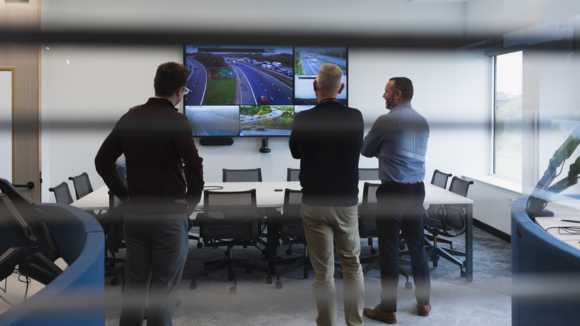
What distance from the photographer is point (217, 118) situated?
17.2 ft

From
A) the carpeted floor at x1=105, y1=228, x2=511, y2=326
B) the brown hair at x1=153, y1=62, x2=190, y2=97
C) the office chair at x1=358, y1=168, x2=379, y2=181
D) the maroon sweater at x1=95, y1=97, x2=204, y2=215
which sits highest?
the brown hair at x1=153, y1=62, x2=190, y2=97

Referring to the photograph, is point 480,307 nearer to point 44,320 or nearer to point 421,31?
point 44,320

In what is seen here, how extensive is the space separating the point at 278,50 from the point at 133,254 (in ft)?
→ 6.85

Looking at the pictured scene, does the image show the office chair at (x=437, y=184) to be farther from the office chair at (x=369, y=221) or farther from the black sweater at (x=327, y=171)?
the black sweater at (x=327, y=171)

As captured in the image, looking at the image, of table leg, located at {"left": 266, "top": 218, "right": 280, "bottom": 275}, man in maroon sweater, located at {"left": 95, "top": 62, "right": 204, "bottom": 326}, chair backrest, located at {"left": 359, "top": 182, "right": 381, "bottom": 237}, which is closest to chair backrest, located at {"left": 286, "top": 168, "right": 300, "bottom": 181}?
table leg, located at {"left": 266, "top": 218, "right": 280, "bottom": 275}

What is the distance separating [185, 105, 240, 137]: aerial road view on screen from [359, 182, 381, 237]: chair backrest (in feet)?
6.18

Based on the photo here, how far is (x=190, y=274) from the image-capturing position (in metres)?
3.80

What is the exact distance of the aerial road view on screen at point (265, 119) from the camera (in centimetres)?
510

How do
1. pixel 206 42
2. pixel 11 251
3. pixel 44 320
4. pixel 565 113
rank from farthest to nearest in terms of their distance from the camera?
pixel 11 251, pixel 44 320, pixel 565 113, pixel 206 42

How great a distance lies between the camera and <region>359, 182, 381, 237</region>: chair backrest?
3.42m

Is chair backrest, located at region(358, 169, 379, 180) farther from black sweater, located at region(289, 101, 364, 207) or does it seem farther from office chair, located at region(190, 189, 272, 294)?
black sweater, located at region(289, 101, 364, 207)

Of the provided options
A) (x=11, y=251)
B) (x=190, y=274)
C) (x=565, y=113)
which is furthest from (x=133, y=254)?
(x=565, y=113)

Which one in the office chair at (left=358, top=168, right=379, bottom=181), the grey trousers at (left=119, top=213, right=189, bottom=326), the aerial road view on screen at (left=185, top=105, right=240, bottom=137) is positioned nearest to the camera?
the grey trousers at (left=119, top=213, right=189, bottom=326)

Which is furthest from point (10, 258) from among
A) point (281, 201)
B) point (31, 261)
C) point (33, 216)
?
point (281, 201)
